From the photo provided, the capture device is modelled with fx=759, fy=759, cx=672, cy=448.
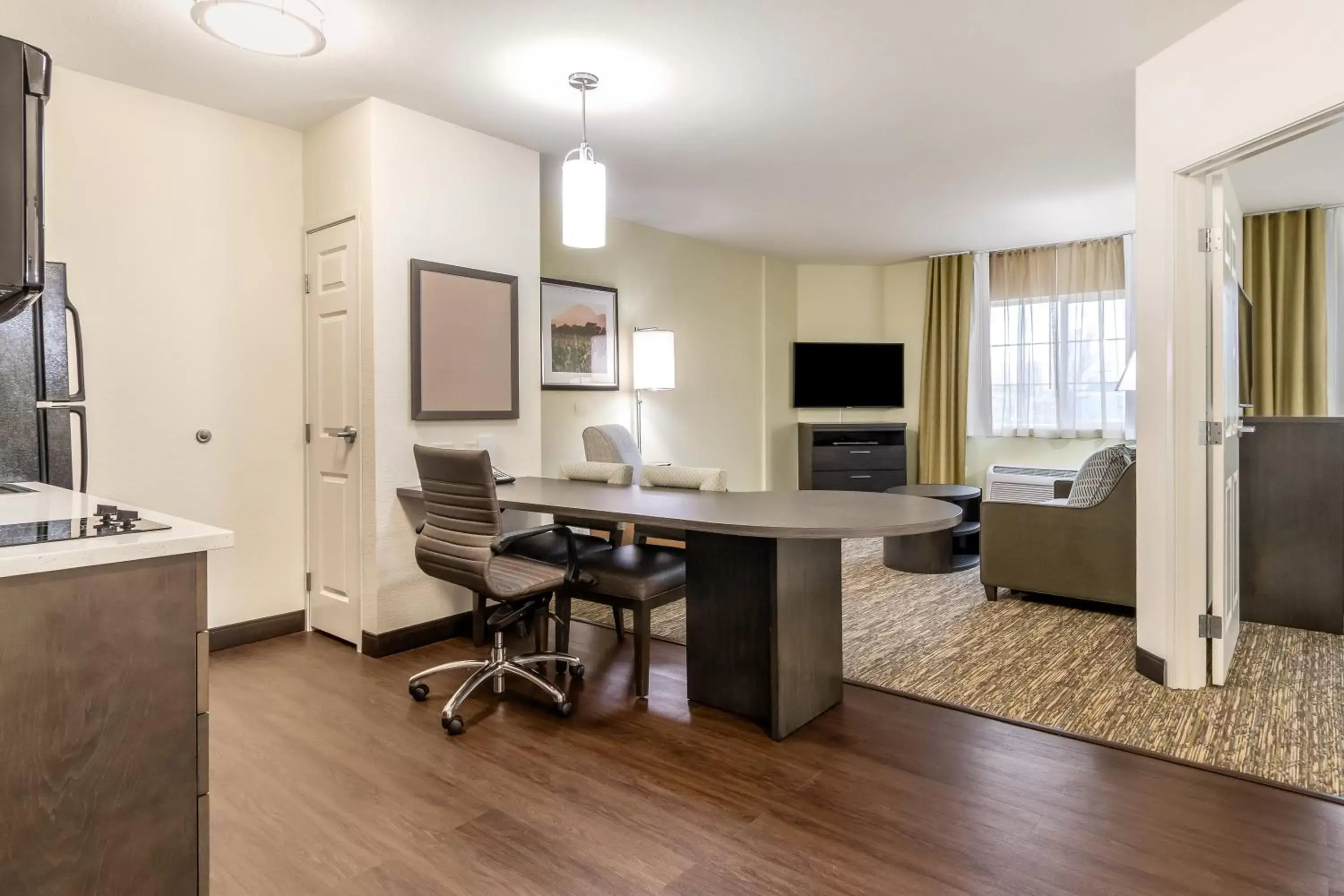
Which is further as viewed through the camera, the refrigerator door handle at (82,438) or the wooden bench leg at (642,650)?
the wooden bench leg at (642,650)

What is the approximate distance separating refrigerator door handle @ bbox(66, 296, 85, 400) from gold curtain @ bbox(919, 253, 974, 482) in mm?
6093

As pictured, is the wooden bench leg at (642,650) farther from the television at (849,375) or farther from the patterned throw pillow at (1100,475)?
the television at (849,375)

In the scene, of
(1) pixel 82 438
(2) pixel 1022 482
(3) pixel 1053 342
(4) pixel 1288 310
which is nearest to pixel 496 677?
(1) pixel 82 438

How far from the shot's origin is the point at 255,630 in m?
3.41

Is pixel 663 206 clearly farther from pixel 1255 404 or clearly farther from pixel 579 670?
pixel 1255 404

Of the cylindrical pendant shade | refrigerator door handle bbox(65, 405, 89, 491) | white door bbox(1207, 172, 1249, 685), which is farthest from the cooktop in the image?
white door bbox(1207, 172, 1249, 685)

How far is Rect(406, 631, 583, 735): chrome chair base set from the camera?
2504 mm

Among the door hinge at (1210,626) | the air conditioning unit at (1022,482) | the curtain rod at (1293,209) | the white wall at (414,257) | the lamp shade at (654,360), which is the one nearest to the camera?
the door hinge at (1210,626)

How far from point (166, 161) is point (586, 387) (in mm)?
2617

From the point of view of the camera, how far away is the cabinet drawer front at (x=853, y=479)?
22.6 feet

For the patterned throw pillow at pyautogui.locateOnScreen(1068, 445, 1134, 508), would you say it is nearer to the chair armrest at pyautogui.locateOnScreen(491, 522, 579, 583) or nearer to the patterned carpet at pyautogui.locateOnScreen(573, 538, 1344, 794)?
the patterned carpet at pyautogui.locateOnScreen(573, 538, 1344, 794)

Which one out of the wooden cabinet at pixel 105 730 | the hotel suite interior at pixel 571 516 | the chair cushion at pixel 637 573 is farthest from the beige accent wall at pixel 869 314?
the wooden cabinet at pixel 105 730

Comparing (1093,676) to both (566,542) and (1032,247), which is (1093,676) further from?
(1032,247)

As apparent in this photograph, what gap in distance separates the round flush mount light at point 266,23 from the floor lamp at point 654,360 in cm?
312
